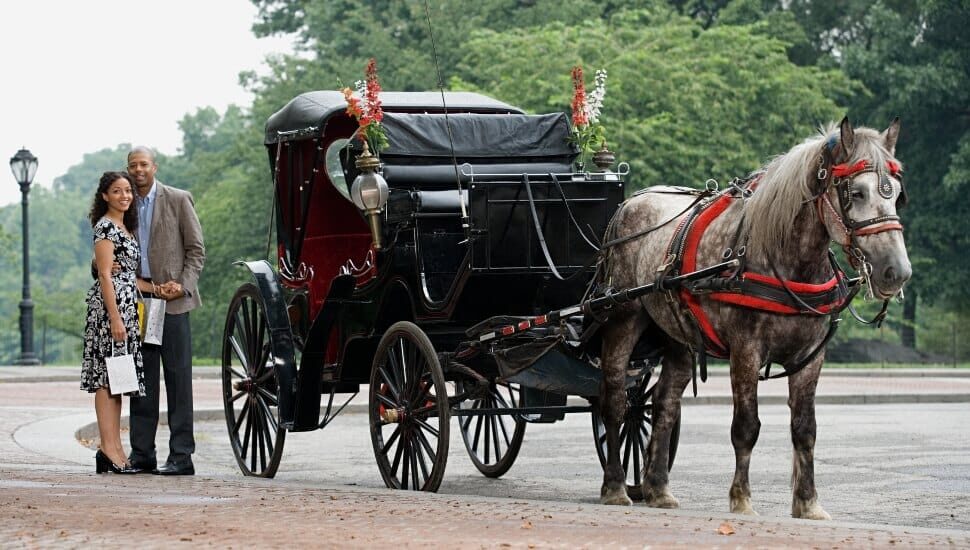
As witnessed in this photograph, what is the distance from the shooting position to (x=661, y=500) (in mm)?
9109

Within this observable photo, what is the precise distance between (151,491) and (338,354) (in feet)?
8.74

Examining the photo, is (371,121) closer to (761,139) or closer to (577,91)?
(577,91)

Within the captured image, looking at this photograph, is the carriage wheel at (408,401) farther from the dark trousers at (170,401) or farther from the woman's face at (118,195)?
the woman's face at (118,195)

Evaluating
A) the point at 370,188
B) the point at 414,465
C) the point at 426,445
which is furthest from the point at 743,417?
the point at 370,188

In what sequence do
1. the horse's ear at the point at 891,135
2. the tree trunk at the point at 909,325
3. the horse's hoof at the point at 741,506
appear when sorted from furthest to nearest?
the tree trunk at the point at 909,325 < the horse's hoof at the point at 741,506 < the horse's ear at the point at 891,135

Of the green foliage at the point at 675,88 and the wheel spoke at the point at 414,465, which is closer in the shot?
the wheel spoke at the point at 414,465

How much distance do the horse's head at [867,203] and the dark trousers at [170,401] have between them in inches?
175

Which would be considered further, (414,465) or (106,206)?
(106,206)

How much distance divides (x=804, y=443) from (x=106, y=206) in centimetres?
480

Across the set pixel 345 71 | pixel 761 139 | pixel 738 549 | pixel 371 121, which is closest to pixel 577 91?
pixel 371 121

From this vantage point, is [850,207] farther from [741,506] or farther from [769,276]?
[741,506]

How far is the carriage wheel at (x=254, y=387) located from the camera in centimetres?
1097

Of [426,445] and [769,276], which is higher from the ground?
[769,276]

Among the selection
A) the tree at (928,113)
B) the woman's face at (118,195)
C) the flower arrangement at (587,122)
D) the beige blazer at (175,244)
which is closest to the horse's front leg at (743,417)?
the flower arrangement at (587,122)
